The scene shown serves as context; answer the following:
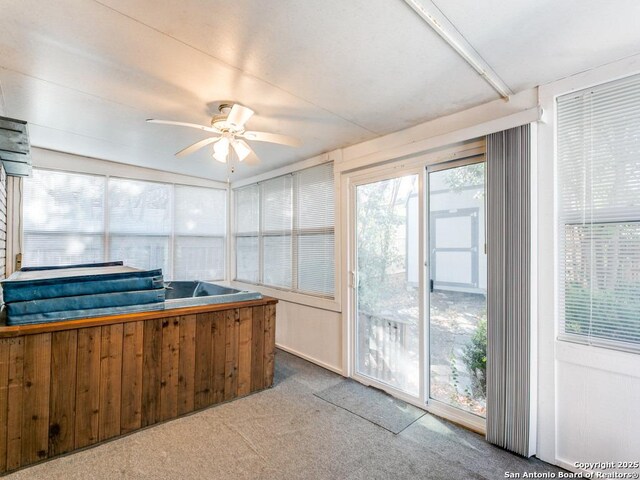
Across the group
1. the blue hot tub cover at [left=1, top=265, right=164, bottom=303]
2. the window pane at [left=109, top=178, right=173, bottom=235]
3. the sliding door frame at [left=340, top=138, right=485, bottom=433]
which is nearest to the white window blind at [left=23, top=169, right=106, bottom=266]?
the window pane at [left=109, top=178, right=173, bottom=235]

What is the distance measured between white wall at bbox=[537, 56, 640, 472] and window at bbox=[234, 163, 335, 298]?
6.55 feet

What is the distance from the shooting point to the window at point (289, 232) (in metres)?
3.63

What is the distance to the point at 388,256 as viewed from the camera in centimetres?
301

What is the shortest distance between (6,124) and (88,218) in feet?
6.47

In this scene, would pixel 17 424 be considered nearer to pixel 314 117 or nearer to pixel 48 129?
pixel 48 129

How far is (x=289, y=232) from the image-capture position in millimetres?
4137

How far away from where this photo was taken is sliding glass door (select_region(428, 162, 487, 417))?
2.41 meters

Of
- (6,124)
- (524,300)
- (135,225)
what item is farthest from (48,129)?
(524,300)

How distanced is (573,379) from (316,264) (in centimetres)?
249

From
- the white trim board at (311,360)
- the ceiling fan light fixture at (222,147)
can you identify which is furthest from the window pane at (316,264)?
the ceiling fan light fixture at (222,147)

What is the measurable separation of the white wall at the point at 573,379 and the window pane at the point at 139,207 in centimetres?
453

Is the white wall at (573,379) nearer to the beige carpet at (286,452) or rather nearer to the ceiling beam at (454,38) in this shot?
the beige carpet at (286,452)

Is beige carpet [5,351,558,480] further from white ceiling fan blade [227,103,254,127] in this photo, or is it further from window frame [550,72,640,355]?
white ceiling fan blade [227,103,254,127]

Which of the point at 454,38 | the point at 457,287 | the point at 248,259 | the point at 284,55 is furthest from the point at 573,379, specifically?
the point at 248,259
